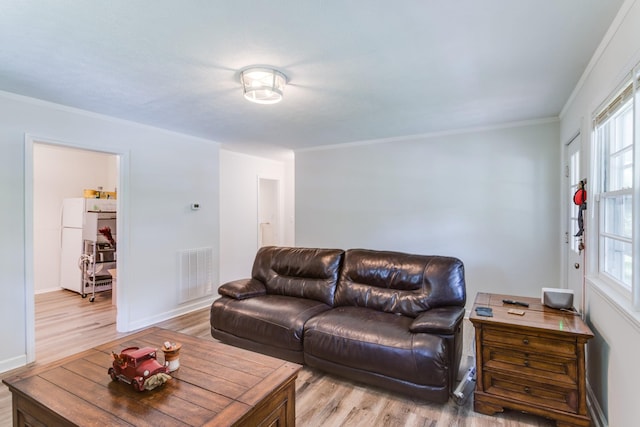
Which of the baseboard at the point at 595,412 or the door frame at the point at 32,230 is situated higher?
the door frame at the point at 32,230

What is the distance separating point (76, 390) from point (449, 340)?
2.13m

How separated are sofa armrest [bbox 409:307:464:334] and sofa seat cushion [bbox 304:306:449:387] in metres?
0.04

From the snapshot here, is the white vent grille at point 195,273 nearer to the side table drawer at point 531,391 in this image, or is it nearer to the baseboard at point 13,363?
the baseboard at point 13,363

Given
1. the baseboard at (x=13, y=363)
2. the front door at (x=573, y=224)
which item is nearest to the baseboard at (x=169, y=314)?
the baseboard at (x=13, y=363)

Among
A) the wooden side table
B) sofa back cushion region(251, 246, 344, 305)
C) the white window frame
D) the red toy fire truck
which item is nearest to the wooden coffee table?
the red toy fire truck

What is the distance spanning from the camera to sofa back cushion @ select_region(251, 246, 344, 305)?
10.6ft

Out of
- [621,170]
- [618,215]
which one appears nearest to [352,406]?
[618,215]

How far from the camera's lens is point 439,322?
224 cm

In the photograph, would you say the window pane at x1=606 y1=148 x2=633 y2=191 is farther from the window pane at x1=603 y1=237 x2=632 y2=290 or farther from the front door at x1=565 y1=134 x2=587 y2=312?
the front door at x1=565 y1=134 x2=587 y2=312

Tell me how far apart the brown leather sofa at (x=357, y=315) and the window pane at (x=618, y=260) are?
3.14 ft

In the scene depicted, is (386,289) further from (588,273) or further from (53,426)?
(53,426)

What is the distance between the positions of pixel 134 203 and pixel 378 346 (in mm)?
3142

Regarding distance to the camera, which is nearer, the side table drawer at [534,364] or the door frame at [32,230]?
the side table drawer at [534,364]

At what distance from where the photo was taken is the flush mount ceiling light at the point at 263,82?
2.33 meters
